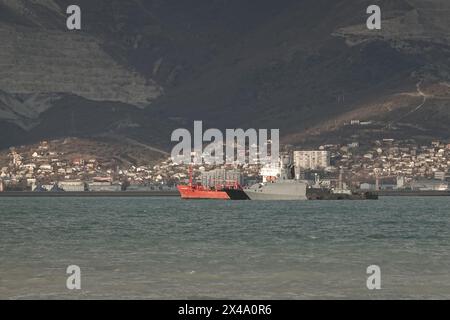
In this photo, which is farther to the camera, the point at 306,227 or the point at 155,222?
the point at 155,222

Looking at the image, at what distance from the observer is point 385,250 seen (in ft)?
249

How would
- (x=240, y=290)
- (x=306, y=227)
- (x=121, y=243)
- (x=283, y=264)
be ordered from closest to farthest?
(x=240, y=290) < (x=283, y=264) < (x=121, y=243) < (x=306, y=227)

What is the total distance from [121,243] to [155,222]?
3838 cm

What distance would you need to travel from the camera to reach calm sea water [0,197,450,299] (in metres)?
54.3

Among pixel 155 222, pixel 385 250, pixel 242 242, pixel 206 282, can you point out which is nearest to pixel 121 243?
pixel 242 242

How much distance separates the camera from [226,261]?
67875mm

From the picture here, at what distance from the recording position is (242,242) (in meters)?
85.0

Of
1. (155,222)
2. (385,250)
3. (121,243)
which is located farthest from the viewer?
(155,222)

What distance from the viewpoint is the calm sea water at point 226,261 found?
178ft
